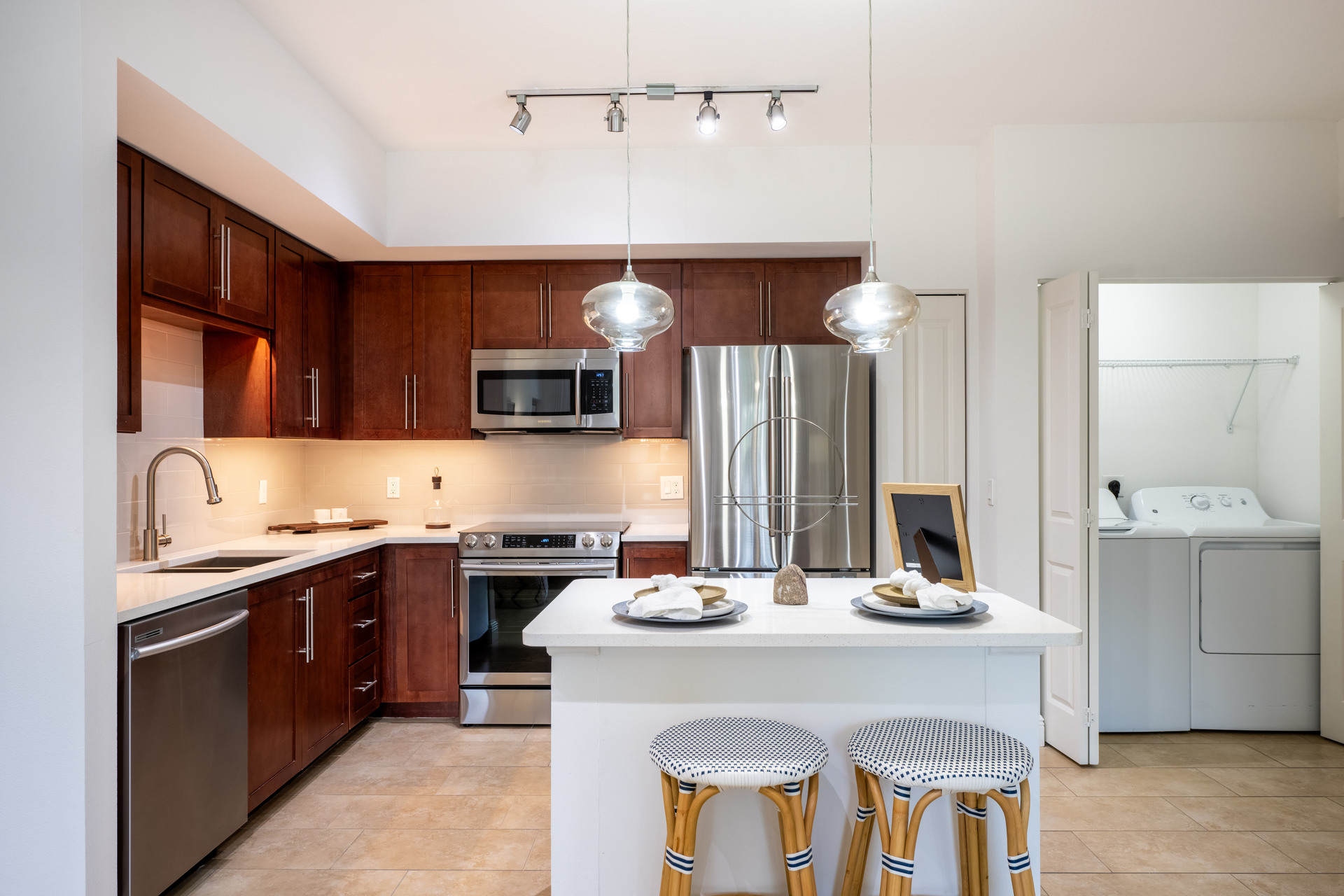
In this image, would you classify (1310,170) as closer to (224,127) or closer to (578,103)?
(578,103)

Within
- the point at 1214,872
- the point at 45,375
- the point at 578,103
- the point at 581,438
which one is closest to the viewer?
the point at 45,375

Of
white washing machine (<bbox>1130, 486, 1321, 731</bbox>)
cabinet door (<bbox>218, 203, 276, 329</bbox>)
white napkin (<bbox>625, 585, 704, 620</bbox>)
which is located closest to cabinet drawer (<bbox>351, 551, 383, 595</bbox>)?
cabinet door (<bbox>218, 203, 276, 329</bbox>)

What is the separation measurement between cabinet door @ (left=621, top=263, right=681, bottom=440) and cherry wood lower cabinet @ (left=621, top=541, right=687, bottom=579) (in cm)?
59

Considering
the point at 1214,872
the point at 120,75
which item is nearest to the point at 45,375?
the point at 120,75

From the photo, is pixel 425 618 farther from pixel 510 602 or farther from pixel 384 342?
pixel 384 342

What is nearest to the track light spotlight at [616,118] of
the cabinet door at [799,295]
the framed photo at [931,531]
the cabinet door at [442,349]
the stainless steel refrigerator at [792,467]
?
the stainless steel refrigerator at [792,467]

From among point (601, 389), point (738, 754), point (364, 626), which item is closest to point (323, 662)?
point (364, 626)

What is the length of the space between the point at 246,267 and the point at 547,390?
1.40 m

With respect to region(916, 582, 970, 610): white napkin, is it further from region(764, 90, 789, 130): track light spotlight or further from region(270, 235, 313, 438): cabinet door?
region(270, 235, 313, 438): cabinet door

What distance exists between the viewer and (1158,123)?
3383 millimetres

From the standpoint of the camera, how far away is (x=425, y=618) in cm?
362

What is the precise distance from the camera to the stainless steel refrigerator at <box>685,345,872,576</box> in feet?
11.4

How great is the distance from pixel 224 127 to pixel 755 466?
2405 mm

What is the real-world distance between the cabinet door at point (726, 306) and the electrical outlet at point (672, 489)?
801 mm
